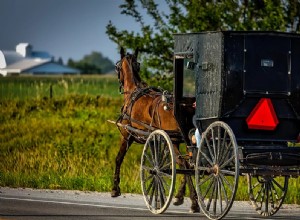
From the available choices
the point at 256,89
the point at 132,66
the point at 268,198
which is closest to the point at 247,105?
the point at 256,89

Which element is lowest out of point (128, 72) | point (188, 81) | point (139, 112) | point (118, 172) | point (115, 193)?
point (115, 193)

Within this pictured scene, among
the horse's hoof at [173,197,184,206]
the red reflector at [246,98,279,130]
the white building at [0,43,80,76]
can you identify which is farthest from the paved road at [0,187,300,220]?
the white building at [0,43,80,76]

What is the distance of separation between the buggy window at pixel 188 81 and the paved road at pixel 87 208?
65.6 inches

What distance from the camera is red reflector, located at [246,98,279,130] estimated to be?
13.3 m

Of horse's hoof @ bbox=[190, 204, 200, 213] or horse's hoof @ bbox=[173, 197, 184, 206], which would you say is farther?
horse's hoof @ bbox=[173, 197, 184, 206]

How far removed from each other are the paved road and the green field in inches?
47.6

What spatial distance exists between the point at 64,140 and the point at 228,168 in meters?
17.3

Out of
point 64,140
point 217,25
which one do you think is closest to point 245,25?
point 217,25

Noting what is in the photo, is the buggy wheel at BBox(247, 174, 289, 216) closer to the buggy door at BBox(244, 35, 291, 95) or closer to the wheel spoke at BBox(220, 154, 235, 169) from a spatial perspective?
the buggy door at BBox(244, 35, 291, 95)

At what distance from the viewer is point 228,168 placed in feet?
44.1

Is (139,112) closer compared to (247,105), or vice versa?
(247,105)

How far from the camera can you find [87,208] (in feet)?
47.7

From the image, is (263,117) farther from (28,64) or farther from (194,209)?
(28,64)

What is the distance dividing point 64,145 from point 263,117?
14.4 meters
